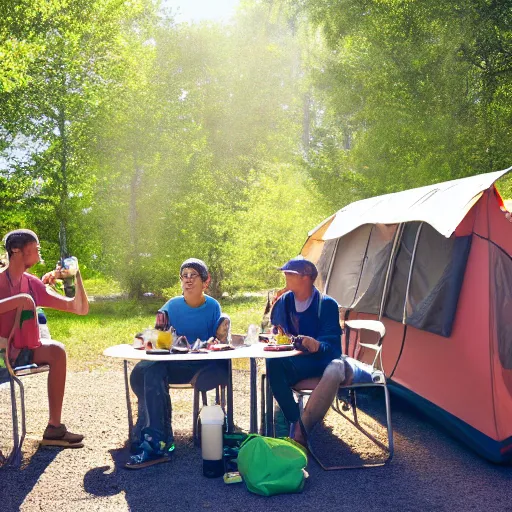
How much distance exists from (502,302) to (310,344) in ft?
4.63

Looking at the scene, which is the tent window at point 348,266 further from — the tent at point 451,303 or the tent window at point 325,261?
the tent at point 451,303

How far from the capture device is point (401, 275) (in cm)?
673

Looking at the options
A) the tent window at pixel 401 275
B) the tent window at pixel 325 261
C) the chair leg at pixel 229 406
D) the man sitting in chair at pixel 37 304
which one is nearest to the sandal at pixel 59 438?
the man sitting in chair at pixel 37 304

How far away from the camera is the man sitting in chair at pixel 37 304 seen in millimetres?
5234

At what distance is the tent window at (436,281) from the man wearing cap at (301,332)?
0.93 metres

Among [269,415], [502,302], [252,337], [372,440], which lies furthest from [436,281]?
[269,415]

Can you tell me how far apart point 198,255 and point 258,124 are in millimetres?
10266

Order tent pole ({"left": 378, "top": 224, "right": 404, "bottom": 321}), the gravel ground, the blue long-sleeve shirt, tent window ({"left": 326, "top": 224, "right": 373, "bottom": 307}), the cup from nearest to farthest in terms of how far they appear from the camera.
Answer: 1. the gravel ground
2. the cup
3. the blue long-sleeve shirt
4. tent pole ({"left": 378, "top": 224, "right": 404, "bottom": 321})
5. tent window ({"left": 326, "top": 224, "right": 373, "bottom": 307})

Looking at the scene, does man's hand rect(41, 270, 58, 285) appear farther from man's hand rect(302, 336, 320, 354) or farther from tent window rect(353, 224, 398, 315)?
tent window rect(353, 224, 398, 315)

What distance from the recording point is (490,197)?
17.6 ft

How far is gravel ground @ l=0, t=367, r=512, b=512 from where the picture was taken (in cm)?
425

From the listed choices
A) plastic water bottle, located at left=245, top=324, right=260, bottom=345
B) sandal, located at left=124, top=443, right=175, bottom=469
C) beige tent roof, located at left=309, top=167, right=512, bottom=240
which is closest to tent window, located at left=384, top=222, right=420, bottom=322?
beige tent roof, located at left=309, top=167, right=512, bottom=240

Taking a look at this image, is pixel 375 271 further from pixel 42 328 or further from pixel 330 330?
pixel 42 328

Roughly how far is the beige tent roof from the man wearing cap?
0.98 m
